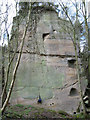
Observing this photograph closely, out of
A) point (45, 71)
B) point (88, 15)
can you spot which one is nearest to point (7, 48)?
point (45, 71)

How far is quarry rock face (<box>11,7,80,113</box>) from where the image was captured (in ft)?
25.3

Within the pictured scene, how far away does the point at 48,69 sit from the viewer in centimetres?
827

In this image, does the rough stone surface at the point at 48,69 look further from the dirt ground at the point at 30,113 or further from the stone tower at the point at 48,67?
the dirt ground at the point at 30,113

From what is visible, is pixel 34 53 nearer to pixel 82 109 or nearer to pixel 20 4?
pixel 20 4

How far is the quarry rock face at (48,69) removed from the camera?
7.71m

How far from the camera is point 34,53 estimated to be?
336 inches

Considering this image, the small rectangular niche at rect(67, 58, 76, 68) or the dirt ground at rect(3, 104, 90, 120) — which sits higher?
the small rectangular niche at rect(67, 58, 76, 68)

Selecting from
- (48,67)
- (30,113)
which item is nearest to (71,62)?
(48,67)

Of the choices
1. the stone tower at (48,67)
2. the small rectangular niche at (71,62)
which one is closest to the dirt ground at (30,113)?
the stone tower at (48,67)

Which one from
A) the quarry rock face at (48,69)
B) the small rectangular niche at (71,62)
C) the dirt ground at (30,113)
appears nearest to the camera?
the dirt ground at (30,113)

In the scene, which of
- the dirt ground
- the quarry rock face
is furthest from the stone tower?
the dirt ground

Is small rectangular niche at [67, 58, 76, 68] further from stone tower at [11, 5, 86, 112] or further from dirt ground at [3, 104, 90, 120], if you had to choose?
dirt ground at [3, 104, 90, 120]

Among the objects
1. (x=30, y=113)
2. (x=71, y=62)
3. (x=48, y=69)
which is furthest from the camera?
(x=71, y=62)

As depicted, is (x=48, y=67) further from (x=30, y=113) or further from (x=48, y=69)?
(x=30, y=113)
